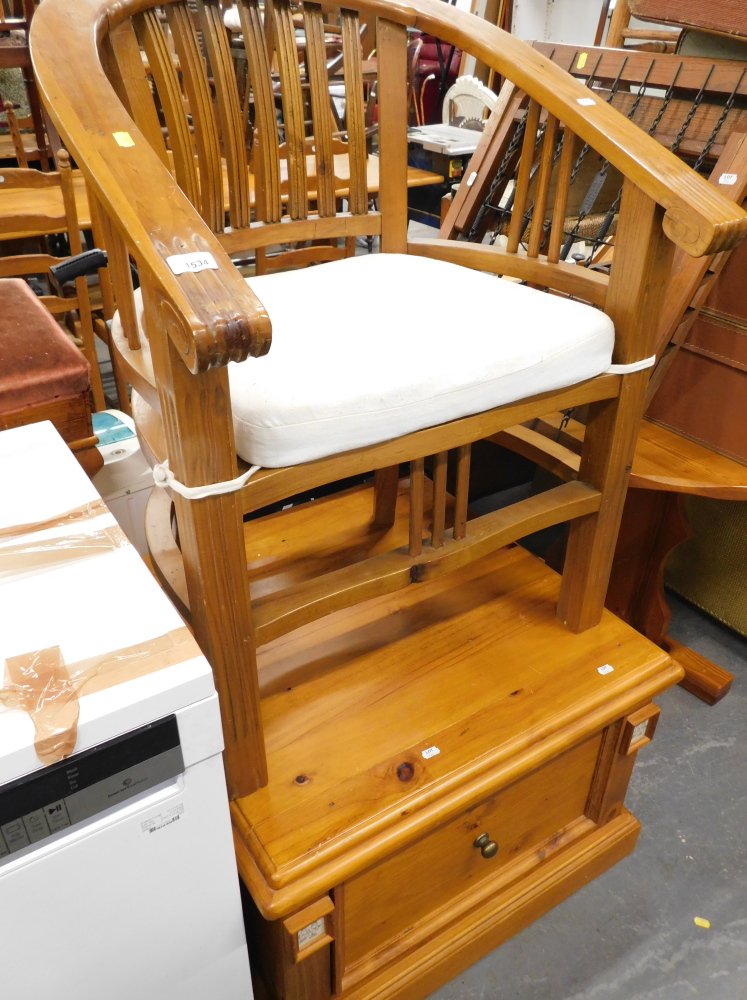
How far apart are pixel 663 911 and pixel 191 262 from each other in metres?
1.05

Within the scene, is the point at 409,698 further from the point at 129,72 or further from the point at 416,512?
the point at 129,72

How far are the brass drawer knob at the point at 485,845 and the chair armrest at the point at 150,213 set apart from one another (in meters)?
0.67

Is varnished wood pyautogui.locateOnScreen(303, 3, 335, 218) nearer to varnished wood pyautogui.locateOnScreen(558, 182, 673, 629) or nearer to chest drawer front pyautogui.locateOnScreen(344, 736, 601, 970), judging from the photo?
varnished wood pyautogui.locateOnScreen(558, 182, 673, 629)

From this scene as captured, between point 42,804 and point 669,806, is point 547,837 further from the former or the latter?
point 42,804

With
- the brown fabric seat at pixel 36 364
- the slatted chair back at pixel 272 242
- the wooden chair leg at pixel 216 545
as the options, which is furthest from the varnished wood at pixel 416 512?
the brown fabric seat at pixel 36 364

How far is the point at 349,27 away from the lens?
0.93m

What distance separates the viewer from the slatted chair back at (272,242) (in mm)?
575

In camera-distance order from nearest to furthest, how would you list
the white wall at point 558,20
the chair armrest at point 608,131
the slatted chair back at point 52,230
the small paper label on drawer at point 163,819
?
the small paper label on drawer at point 163,819 → the chair armrest at point 608,131 → the slatted chair back at point 52,230 → the white wall at point 558,20

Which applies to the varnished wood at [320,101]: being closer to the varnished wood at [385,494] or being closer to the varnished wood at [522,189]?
the varnished wood at [522,189]

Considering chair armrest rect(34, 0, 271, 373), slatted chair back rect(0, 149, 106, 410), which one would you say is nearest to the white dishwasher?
chair armrest rect(34, 0, 271, 373)

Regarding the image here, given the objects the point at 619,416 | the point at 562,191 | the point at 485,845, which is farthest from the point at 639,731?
the point at 562,191

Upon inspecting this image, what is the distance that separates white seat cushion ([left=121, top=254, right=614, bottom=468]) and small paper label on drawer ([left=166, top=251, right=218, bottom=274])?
→ 0.13 m

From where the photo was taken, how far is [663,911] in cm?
107

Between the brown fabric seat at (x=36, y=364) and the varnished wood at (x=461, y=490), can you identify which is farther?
the brown fabric seat at (x=36, y=364)
